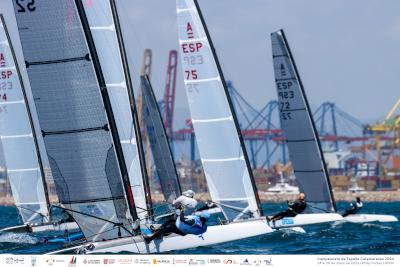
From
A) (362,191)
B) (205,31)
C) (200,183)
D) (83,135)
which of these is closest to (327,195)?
(205,31)

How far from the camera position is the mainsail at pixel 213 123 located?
2128 centimetres

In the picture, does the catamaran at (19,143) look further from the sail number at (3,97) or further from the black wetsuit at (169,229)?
the black wetsuit at (169,229)

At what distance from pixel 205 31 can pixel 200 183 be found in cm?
9506

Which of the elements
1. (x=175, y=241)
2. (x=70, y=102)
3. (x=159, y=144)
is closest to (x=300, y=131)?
(x=159, y=144)

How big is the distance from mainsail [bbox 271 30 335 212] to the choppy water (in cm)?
175

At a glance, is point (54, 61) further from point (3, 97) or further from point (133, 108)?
point (3, 97)

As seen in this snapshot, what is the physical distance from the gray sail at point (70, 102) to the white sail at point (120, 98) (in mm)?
5739

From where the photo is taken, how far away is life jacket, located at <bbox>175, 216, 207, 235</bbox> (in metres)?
15.1

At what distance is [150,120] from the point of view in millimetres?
29703

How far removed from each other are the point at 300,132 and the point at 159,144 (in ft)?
20.9

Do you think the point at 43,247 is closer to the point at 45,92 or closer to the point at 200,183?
the point at 45,92
